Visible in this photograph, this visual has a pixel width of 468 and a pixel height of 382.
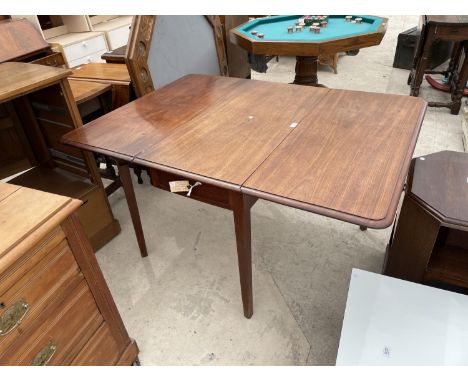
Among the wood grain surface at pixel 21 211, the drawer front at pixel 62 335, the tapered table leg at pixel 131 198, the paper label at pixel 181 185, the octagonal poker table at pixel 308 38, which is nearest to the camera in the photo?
the wood grain surface at pixel 21 211

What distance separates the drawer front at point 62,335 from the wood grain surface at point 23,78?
35.9 inches

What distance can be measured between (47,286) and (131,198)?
2.72 feet

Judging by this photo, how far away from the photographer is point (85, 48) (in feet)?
14.0

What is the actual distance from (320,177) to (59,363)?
40.4 inches

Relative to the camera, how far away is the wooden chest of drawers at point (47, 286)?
864 millimetres

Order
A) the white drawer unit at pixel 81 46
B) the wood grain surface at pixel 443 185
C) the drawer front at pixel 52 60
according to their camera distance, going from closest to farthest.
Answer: the wood grain surface at pixel 443 185 < the drawer front at pixel 52 60 < the white drawer unit at pixel 81 46

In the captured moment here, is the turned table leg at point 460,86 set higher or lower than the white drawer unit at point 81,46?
lower

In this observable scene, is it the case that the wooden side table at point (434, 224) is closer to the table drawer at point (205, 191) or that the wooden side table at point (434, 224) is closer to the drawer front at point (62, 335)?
the table drawer at point (205, 191)

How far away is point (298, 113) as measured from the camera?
62.3 inches

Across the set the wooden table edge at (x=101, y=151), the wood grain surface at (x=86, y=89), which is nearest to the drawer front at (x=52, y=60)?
the wood grain surface at (x=86, y=89)

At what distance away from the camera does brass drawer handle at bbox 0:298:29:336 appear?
2.86 feet

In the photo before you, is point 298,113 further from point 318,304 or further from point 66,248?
point 66,248

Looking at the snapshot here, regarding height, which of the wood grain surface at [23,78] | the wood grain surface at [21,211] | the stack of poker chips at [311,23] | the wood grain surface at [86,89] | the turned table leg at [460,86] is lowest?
the turned table leg at [460,86]

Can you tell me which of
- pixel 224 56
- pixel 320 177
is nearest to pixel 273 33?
pixel 224 56
